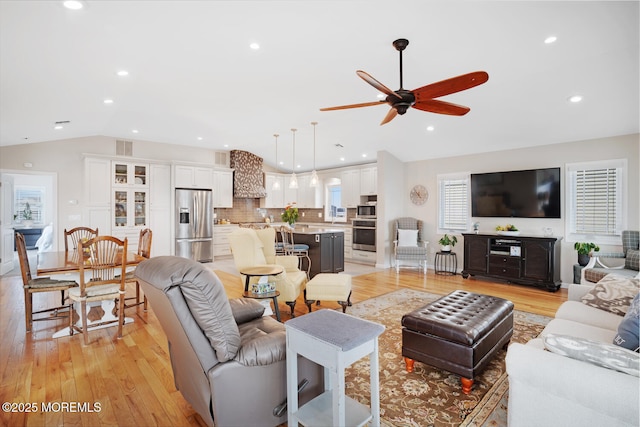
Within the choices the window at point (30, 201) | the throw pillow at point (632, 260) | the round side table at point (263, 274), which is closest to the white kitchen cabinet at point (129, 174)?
the round side table at point (263, 274)

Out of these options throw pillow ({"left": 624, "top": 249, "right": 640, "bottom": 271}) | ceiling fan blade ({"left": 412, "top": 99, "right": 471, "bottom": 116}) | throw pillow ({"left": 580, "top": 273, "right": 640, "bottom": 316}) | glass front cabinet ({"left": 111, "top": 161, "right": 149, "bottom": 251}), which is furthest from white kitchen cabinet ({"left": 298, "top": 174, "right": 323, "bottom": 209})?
throw pillow ({"left": 580, "top": 273, "right": 640, "bottom": 316})

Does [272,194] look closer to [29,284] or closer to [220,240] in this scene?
[220,240]

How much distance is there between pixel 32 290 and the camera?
3.21 metres

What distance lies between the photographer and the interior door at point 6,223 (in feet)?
19.8

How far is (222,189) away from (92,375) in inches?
247

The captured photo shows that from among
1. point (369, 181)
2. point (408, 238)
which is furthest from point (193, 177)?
point (408, 238)

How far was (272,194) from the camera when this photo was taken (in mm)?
9461

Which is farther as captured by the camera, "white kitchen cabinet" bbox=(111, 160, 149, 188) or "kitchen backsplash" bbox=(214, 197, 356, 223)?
"kitchen backsplash" bbox=(214, 197, 356, 223)

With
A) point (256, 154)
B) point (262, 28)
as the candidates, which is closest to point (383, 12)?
point (262, 28)

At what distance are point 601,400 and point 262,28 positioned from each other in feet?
11.2

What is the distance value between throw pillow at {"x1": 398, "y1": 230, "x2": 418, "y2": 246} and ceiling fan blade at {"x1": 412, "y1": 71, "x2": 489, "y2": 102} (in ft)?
14.3

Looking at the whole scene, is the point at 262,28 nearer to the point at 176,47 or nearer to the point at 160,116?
the point at 176,47

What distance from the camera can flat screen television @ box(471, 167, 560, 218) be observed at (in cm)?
530

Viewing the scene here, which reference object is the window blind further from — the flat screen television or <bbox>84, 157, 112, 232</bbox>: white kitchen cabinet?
<bbox>84, 157, 112, 232</bbox>: white kitchen cabinet
